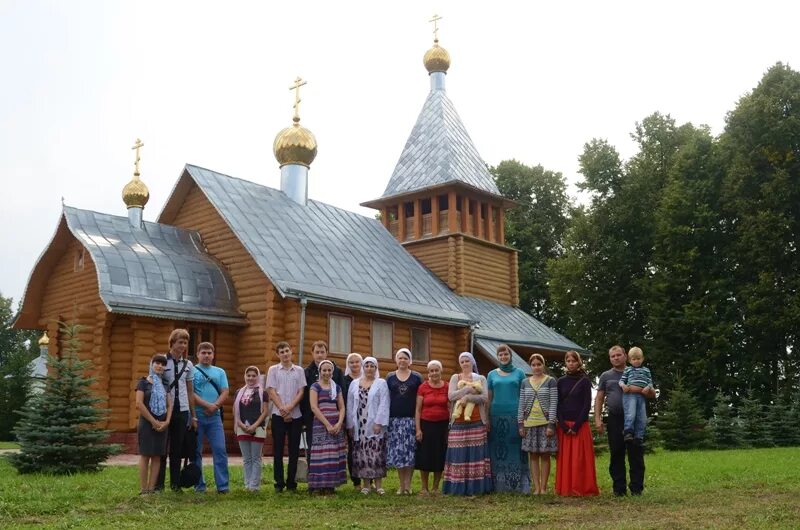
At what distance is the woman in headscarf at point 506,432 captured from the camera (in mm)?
10211

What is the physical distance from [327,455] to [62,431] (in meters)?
5.25

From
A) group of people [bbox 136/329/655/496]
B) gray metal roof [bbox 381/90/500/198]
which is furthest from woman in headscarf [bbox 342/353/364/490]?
gray metal roof [bbox 381/90/500/198]

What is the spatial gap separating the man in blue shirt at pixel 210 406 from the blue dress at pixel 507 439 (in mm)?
3147

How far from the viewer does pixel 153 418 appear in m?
9.17

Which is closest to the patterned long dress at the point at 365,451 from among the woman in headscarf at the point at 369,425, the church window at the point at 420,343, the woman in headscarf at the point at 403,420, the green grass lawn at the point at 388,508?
the woman in headscarf at the point at 369,425

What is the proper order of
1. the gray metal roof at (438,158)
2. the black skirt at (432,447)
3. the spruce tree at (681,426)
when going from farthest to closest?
the gray metal roof at (438,158)
the spruce tree at (681,426)
the black skirt at (432,447)

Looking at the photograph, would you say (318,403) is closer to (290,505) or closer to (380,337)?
(290,505)

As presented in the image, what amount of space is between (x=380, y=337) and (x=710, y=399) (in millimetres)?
13672

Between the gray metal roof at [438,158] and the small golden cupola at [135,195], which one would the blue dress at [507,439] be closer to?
the small golden cupola at [135,195]

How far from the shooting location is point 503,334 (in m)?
25.6

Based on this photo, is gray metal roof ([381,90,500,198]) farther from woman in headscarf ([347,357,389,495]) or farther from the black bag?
the black bag

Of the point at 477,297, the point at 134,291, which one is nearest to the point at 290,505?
the point at 134,291

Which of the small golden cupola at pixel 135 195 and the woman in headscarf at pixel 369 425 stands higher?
the small golden cupola at pixel 135 195

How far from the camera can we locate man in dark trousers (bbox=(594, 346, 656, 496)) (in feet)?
31.8
